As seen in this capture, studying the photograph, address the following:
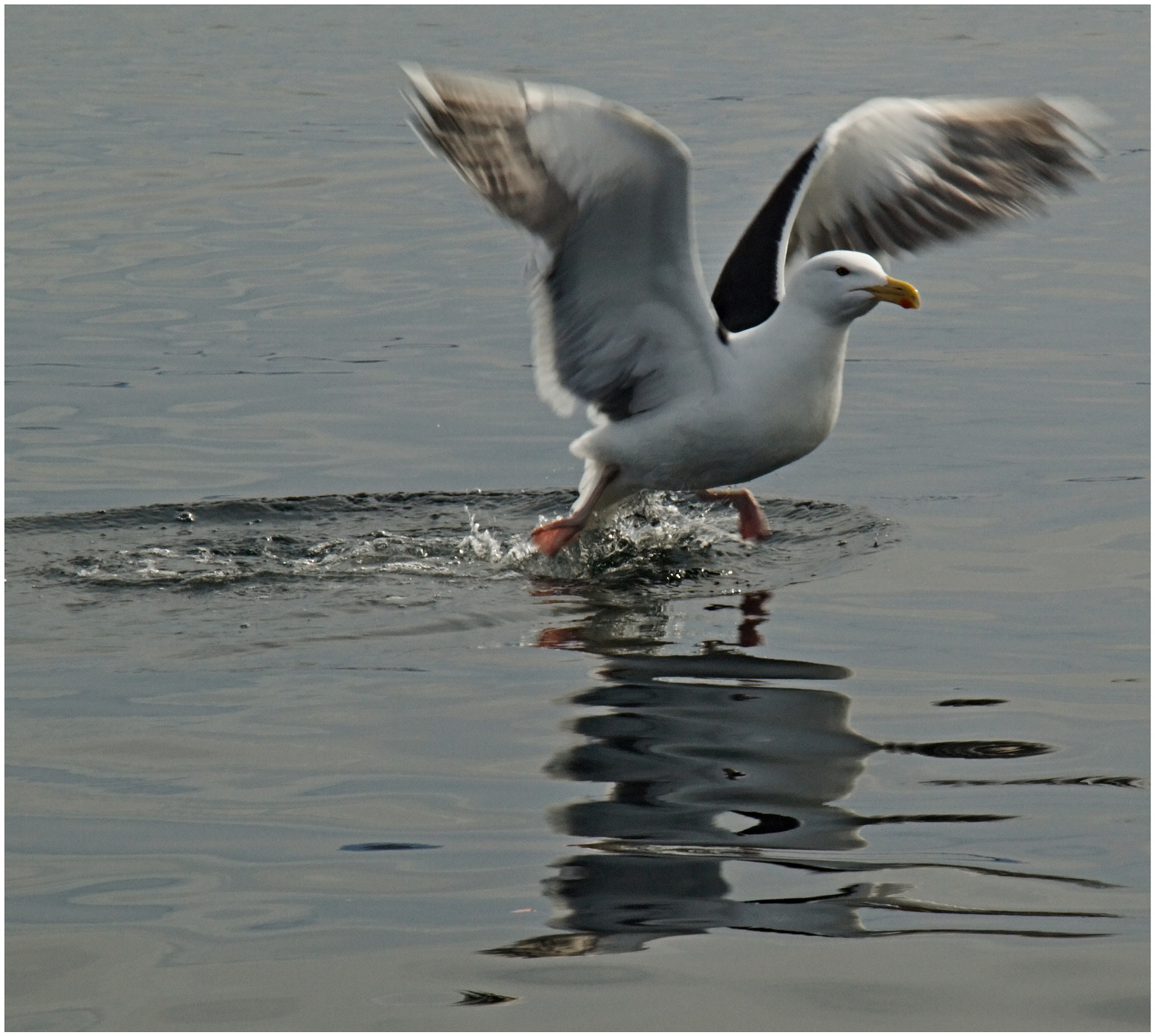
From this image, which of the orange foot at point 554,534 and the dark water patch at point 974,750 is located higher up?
the orange foot at point 554,534

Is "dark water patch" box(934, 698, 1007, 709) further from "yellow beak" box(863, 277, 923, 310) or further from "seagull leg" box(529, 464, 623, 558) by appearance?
"seagull leg" box(529, 464, 623, 558)

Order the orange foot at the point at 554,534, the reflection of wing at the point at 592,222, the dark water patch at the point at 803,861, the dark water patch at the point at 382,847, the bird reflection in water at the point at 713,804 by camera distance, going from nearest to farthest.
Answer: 1. the bird reflection in water at the point at 713,804
2. the dark water patch at the point at 803,861
3. the dark water patch at the point at 382,847
4. the reflection of wing at the point at 592,222
5. the orange foot at the point at 554,534

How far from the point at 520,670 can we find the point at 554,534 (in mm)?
1647

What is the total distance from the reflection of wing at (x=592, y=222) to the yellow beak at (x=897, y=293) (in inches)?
24.1

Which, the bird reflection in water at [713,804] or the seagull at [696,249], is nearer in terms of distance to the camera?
the bird reflection in water at [713,804]

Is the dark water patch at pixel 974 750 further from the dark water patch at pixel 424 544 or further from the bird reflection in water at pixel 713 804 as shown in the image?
the dark water patch at pixel 424 544

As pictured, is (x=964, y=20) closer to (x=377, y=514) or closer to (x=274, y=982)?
(x=377, y=514)

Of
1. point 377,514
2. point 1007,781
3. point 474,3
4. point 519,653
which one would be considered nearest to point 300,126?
point 474,3

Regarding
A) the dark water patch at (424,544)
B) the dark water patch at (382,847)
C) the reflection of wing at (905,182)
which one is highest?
the reflection of wing at (905,182)

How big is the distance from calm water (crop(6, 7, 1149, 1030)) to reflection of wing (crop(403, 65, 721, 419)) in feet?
2.43

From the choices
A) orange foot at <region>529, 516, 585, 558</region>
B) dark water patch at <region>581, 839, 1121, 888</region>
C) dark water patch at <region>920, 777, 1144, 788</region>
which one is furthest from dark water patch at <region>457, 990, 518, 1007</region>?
orange foot at <region>529, 516, 585, 558</region>

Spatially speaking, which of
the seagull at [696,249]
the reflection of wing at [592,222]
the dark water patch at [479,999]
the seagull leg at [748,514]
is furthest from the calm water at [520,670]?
the reflection of wing at [592,222]

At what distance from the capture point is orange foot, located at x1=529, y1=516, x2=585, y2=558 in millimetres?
7391

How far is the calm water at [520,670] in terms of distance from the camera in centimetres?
386
